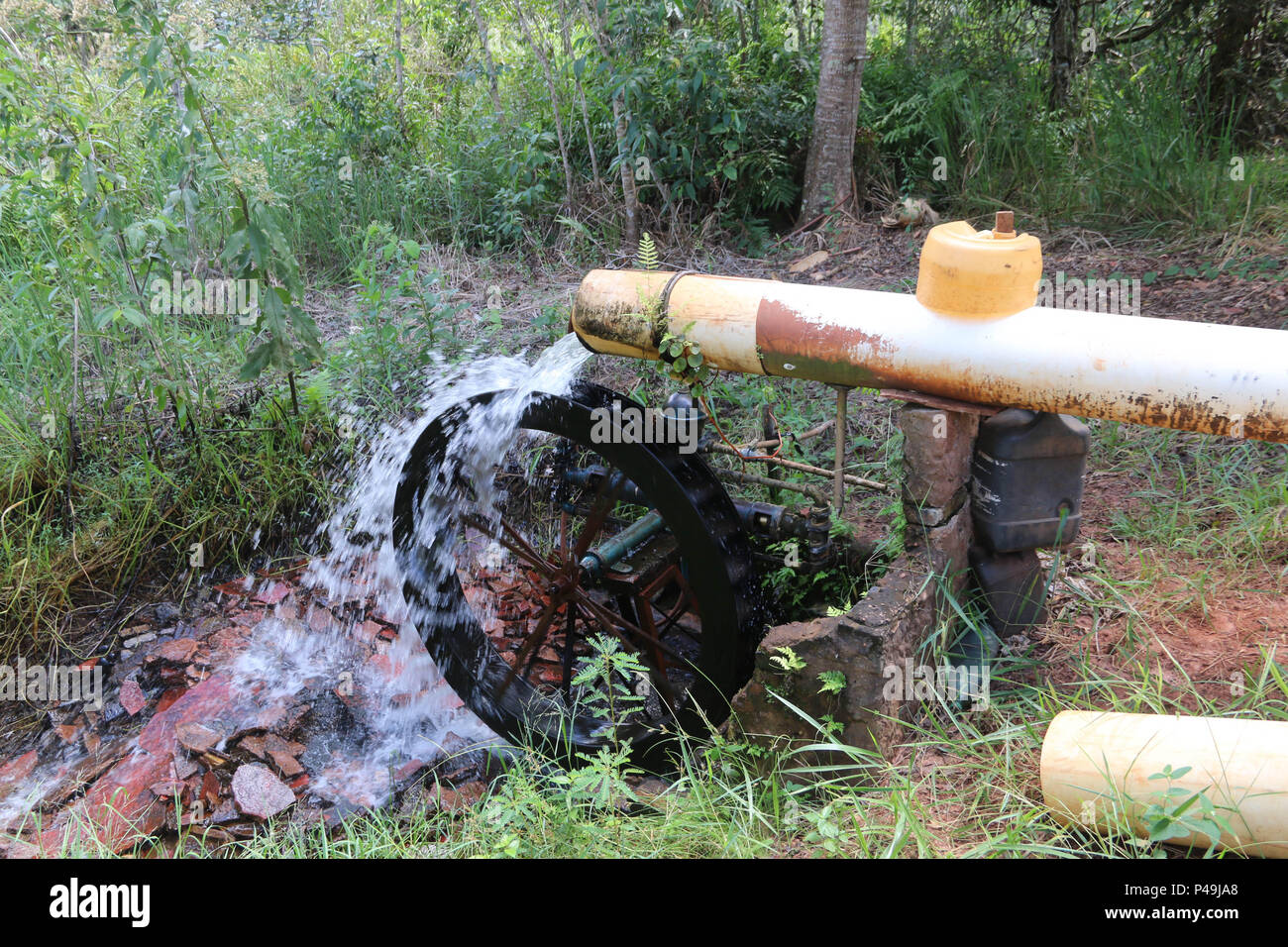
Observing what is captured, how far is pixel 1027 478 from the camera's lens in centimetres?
281

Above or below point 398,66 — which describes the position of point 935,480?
below

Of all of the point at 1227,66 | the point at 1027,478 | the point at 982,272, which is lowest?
the point at 1027,478

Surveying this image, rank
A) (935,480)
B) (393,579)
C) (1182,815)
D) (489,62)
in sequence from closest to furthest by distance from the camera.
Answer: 1. (1182,815)
2. (935,480)
3. (393,579)
4. (489,62)

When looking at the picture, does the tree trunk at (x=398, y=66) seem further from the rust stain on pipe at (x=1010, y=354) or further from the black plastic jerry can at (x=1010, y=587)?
the black plastic jerry can at (x=1010, y=587)

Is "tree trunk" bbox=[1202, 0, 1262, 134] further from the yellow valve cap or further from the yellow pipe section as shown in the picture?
the yellow pipe section

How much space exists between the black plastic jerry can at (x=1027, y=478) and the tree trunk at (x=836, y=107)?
10.1ft

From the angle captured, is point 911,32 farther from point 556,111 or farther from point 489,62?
point 489,62

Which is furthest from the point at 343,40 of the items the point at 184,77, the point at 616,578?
the point at 616,578

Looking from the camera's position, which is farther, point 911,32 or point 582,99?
point 911,32

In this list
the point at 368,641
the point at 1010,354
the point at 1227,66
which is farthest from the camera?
the point at 1227,66

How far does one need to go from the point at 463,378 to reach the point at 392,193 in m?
2.13

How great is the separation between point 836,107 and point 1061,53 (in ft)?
4.69

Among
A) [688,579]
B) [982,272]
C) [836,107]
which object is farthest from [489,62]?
[982,272]

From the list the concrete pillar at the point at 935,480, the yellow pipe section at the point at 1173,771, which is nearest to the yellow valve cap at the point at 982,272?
the concrete pillar at the point at 935,480
